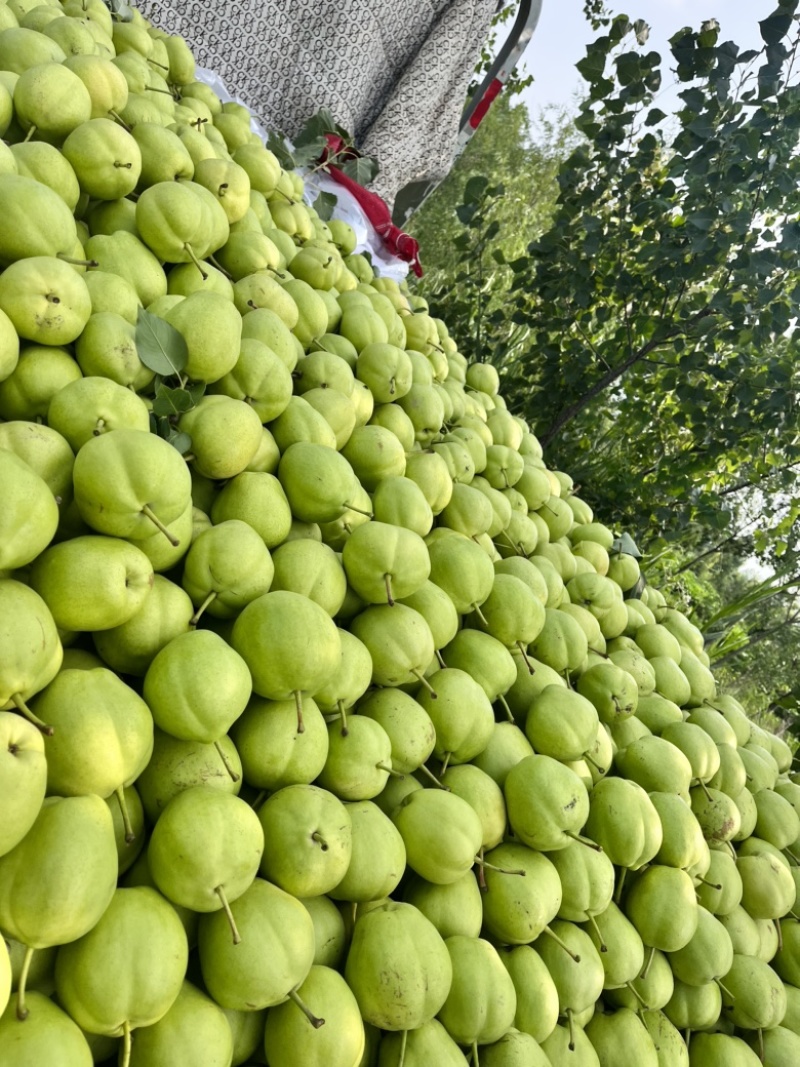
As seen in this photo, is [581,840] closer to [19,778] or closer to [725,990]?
[725,990]

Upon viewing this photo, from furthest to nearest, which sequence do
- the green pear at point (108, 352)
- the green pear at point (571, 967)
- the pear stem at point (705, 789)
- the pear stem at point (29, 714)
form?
the pear stem at point (705, 789)
the green pear at point (571, 967)
the green pear at point (108, 352)
the pear stem at point (29, 714)

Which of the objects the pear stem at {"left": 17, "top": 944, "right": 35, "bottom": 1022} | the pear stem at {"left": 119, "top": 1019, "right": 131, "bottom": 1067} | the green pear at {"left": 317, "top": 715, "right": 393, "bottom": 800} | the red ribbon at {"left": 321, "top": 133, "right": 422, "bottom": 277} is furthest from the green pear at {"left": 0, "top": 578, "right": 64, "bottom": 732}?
the red ribbon at {"left": 321, "top": 133, "right": 422, "bottom": 277}

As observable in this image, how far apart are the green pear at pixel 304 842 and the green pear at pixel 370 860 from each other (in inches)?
1.9

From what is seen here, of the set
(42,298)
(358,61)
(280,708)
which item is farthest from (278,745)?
(358,61)

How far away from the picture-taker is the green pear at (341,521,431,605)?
123 cm

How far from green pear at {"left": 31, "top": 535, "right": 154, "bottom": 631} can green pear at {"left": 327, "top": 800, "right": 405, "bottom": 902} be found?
47 centimetres

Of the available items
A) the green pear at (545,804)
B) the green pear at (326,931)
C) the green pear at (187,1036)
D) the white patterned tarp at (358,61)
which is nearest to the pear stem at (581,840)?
the green pear at (545,804)

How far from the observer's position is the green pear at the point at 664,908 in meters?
1.35

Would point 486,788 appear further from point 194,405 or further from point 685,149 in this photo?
point 685,149

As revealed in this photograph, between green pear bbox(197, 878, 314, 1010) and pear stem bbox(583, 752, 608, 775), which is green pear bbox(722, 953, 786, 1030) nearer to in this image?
pear stem bbox(583, 752, 608, 775)

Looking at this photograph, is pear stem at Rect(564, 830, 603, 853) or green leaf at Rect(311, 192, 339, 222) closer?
pear stem at Rect(564, 830, 603, 853)

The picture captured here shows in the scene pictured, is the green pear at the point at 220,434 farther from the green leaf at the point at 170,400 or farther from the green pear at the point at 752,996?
the green pear at the point at 752,996

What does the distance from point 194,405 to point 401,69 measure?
347 cm

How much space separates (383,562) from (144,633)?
43cm
